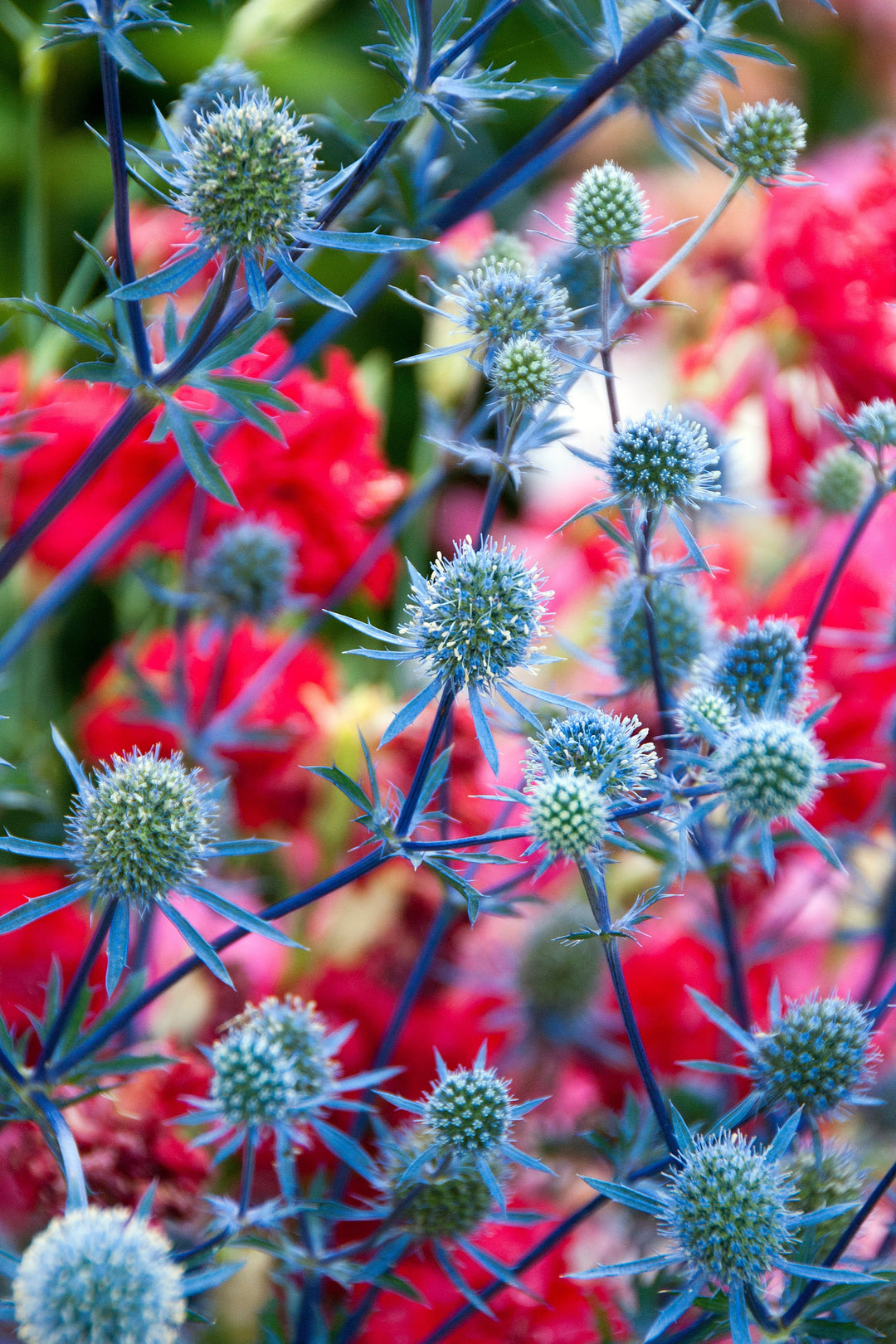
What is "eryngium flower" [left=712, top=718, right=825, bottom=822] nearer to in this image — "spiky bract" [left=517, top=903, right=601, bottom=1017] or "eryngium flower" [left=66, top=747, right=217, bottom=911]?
"eryngium flower" [left=66, top=747, right=217, bottom=911]

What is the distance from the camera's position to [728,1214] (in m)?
0.44

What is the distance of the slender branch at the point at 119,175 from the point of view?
17.5 inches

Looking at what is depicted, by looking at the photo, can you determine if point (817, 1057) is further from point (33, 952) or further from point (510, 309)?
point (33, 952)

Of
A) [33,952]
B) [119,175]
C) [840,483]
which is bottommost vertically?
[33,952]

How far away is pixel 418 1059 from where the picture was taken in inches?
27.5

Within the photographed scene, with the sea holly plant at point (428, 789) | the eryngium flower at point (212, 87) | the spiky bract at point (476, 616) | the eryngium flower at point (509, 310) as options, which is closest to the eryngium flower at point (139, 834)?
the sea holly plant at point (428, 789)

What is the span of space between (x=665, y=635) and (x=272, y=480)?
0.31 meters

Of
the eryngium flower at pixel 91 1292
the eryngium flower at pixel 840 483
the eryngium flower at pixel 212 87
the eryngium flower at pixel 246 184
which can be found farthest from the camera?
the eryngium flower at pixel 840 483

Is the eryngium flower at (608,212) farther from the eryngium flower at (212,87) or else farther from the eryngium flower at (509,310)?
the eryngium flower at (212,87)

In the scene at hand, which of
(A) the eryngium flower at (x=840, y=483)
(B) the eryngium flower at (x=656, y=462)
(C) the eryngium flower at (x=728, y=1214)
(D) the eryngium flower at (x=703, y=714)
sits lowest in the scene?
(C) the eryngium flower at (x=728, y=1214)

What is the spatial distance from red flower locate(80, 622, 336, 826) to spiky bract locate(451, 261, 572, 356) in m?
0.37

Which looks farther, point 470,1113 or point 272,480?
point 272,480

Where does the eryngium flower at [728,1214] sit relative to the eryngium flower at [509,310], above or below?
below

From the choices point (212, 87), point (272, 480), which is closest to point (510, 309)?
point (212, 87)
